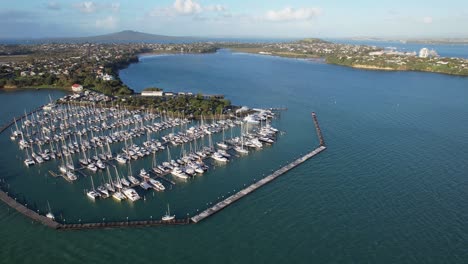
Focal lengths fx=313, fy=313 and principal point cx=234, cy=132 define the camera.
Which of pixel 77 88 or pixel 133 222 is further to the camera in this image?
pixel 77 88

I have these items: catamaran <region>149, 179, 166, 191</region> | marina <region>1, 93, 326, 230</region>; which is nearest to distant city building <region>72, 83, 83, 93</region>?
marina <region>1, 93, 326, 230</region>

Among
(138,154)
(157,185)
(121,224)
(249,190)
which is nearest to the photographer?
(121,224)

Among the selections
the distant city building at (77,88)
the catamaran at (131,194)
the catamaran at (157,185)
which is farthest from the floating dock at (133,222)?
the distant city building at (77,88)

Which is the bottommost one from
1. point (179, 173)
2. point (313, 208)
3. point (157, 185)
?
point (313, 208)

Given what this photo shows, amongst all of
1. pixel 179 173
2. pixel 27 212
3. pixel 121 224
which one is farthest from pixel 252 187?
pixel 27 212

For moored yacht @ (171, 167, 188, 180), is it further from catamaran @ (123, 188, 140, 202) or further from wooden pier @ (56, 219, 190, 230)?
wooden pier @ (56, 219, 190, 230)

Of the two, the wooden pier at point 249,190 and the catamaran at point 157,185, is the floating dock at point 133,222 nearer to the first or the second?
the wooden pier at point 249,190

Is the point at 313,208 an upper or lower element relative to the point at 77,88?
lower

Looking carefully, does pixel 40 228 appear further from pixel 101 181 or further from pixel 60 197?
pixel 101 181

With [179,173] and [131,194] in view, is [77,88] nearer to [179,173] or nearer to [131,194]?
[179,173]
